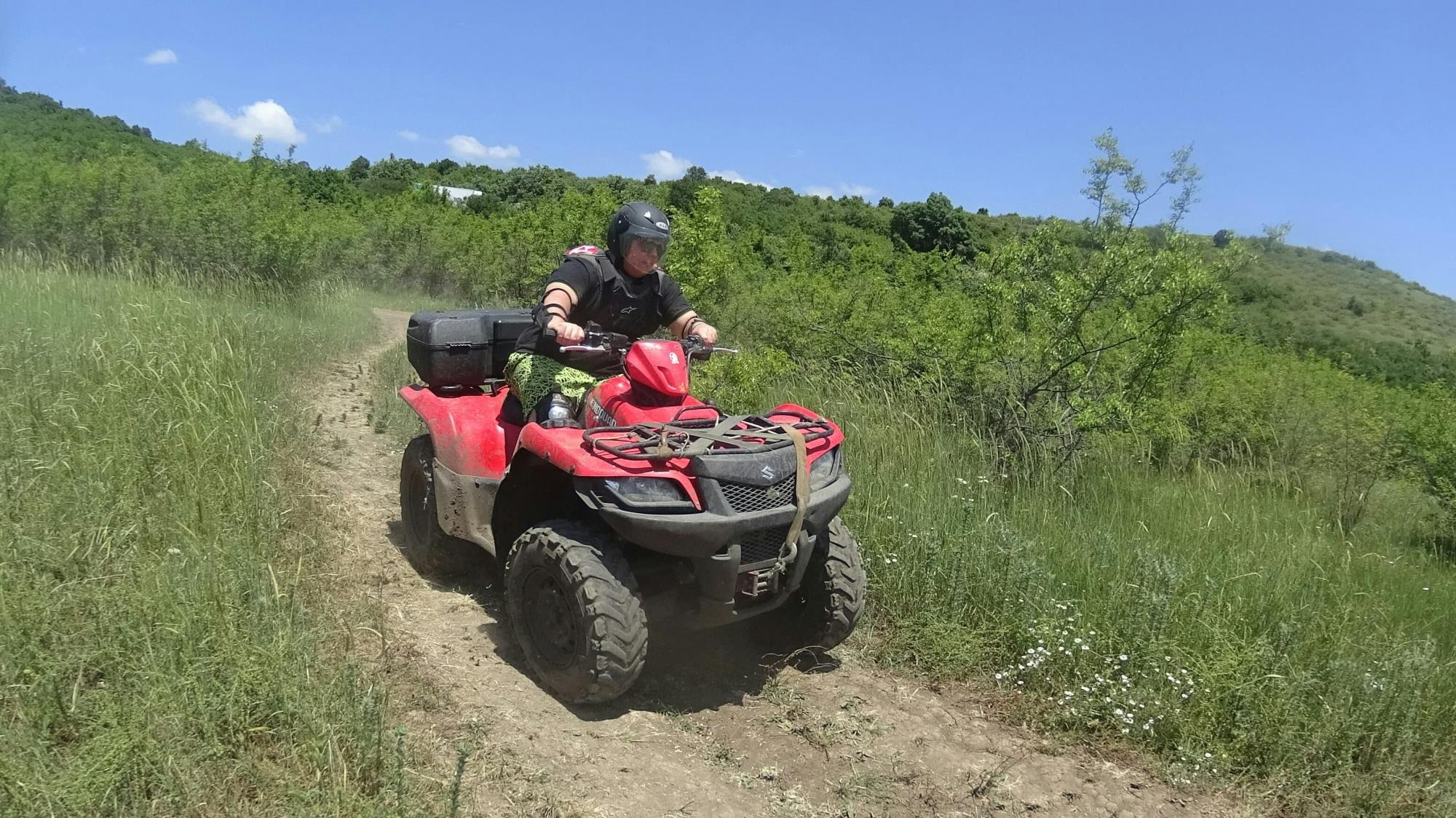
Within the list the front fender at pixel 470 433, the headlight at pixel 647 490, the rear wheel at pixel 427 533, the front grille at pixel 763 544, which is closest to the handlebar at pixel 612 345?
the front fender at pixel 470 433

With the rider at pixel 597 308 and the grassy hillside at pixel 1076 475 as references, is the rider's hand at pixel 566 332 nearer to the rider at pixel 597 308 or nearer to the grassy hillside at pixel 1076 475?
the rider at pixel 597 308

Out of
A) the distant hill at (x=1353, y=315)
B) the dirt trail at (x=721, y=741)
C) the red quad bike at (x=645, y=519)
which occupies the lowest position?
the dirt trail at (x=721, y=741)

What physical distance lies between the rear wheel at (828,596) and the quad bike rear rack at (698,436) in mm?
519

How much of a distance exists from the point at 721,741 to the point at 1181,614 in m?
2.21

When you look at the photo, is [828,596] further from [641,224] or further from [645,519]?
[641,224]

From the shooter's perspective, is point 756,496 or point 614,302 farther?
point 614,302

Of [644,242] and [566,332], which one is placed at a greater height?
[644,242]

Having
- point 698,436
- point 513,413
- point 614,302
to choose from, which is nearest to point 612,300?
point 614,302

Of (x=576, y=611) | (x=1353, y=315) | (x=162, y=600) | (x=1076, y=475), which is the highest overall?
(x=1353, y=315)

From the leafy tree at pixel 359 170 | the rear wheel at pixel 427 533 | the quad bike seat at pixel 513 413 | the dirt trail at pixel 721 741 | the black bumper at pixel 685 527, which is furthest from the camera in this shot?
the leafy tree at pixel 359 170

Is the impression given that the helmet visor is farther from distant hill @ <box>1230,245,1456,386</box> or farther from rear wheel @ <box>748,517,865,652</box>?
distant hill @ <box>1230,245,1456,386</box>

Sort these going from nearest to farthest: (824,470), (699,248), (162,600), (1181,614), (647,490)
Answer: (162,600), (647,490), (824,470), (1181,614), (699,248)

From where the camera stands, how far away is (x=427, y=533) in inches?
199

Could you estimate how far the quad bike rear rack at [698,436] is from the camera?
3.52m
